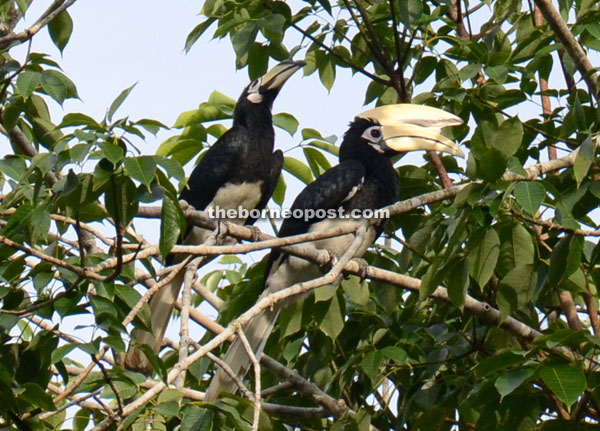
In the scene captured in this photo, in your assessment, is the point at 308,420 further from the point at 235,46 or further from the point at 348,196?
the point at 235,46

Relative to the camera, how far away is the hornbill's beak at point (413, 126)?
4.49 m

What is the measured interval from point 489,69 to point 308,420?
65.7 inches

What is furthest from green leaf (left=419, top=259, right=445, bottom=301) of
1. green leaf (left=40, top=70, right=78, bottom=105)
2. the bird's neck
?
the bird's neck

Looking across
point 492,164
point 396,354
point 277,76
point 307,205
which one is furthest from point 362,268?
point 277,76

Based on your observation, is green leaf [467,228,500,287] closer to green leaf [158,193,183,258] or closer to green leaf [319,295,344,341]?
green leaf [319,295,344,341]

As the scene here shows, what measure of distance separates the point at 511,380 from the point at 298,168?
8.66 ft

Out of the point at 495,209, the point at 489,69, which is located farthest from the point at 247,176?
the point at 495,209

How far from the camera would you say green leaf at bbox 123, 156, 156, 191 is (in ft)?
8.91

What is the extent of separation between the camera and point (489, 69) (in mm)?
4125

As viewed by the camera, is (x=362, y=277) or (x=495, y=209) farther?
(x=362, y=277)

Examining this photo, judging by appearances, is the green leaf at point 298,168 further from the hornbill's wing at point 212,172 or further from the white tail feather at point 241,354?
the white tail feather at point 241,354

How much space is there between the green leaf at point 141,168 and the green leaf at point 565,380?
1169 millimetres

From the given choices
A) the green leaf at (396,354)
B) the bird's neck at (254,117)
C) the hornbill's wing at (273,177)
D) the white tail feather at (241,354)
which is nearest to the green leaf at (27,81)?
the white tail feather at (241,354)

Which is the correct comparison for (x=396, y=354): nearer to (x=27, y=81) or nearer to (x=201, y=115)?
(x=27, y=81)
